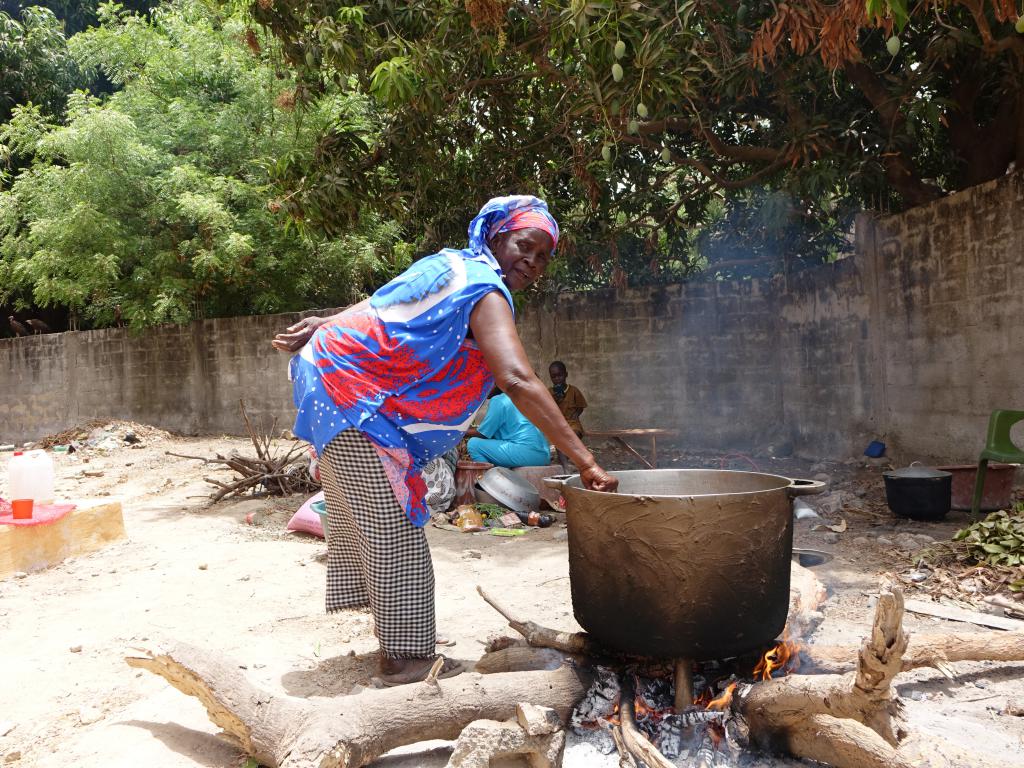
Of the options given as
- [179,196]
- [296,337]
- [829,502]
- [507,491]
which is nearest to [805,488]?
[296,337]

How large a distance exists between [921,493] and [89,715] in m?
5.15

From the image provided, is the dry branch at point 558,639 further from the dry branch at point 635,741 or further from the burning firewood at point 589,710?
the dry branch at point 635,741

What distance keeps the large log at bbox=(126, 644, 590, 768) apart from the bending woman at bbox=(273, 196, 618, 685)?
496 millimetres

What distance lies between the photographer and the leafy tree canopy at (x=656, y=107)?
5.18 m

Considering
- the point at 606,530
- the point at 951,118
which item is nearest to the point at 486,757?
the point at 606,530

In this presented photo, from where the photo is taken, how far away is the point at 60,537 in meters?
4.96

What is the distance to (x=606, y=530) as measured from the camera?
2344 mm

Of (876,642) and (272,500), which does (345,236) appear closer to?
(272,500)

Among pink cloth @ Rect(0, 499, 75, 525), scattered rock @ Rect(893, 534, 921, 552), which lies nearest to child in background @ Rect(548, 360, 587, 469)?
scattered rock @ Rect(893, 534, 921, 552)

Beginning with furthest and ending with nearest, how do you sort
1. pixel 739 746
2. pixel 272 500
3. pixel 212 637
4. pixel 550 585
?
pixel 272 500, pixel 550 585, pixel 212 637, pixel 739 746

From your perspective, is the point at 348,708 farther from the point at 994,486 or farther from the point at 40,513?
the point at 994,486

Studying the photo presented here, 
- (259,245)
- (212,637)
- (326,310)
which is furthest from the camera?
(326,310)

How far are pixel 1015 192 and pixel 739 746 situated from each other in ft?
18.3

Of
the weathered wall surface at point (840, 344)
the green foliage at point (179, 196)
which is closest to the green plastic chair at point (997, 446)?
the weathered wall surface at point (840, 344)
